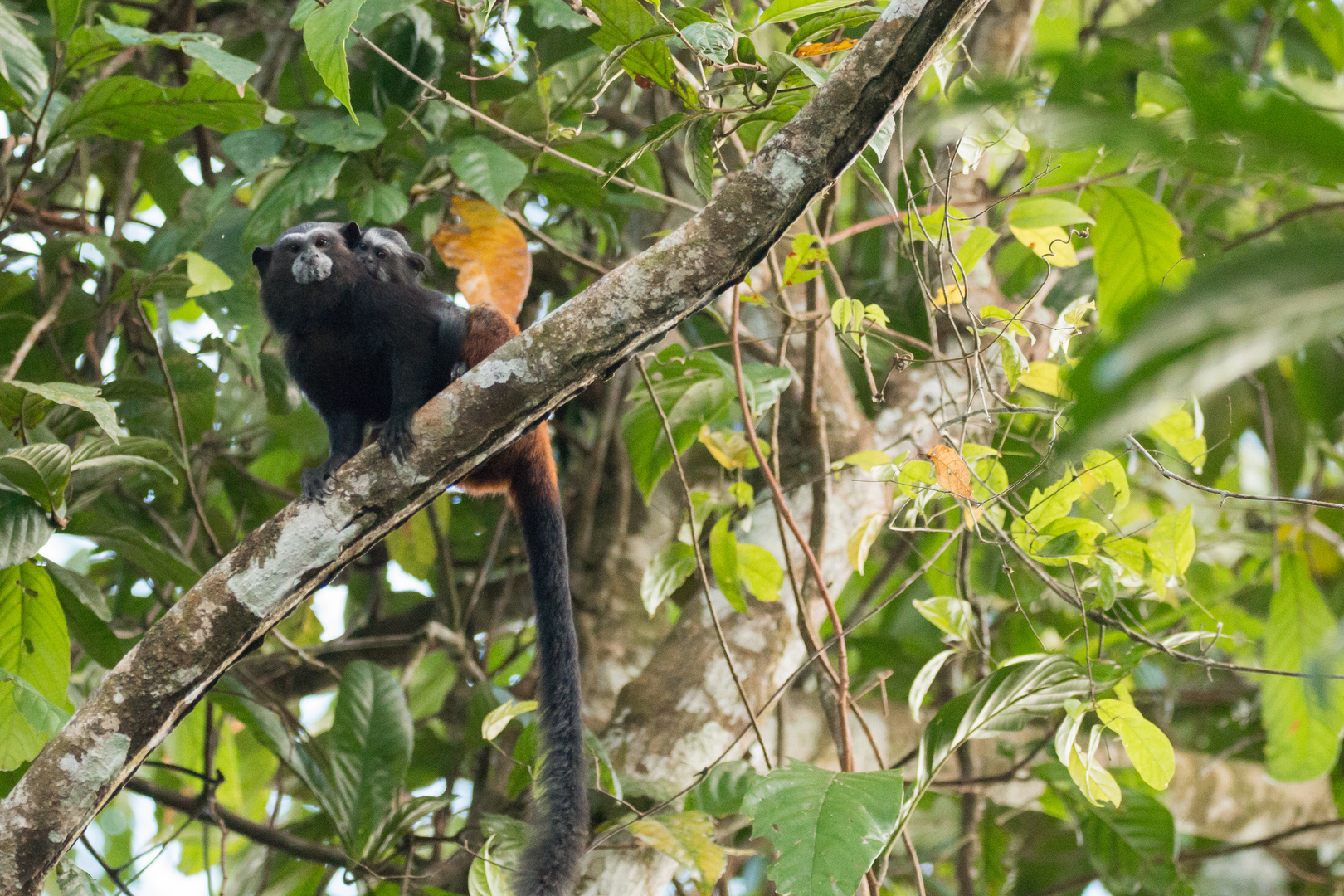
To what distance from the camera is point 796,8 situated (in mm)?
2098

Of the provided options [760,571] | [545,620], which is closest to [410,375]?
[545,620]

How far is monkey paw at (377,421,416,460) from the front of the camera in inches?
74.7

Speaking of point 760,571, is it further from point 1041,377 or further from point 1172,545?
point 1172,545

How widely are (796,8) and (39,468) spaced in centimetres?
182

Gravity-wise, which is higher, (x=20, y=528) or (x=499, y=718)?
(x=20, y=528)

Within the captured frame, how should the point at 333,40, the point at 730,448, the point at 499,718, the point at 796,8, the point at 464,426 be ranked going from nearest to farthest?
the point at 464,426 → the point at 333,40 → the point at 796,8 → the point at 499,718 → the point at 730,448

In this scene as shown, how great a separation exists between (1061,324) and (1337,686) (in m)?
1.22

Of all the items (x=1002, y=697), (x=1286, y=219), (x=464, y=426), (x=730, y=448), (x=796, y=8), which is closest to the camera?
(x=464, y=426)

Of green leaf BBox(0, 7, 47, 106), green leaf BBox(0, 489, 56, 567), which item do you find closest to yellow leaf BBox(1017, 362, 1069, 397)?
green leaf BBox(0, 489, 56, 567)

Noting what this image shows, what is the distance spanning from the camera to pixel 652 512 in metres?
3.81

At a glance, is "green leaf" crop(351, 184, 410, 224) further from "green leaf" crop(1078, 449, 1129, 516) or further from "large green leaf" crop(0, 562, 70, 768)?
"green leaf" crop(1078, 449, 1129, 516)

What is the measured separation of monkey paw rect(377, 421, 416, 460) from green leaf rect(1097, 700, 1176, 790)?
1.48 meters

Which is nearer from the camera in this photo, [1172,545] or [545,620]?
[1172,545]

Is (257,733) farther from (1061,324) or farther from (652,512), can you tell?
(1061,324)
